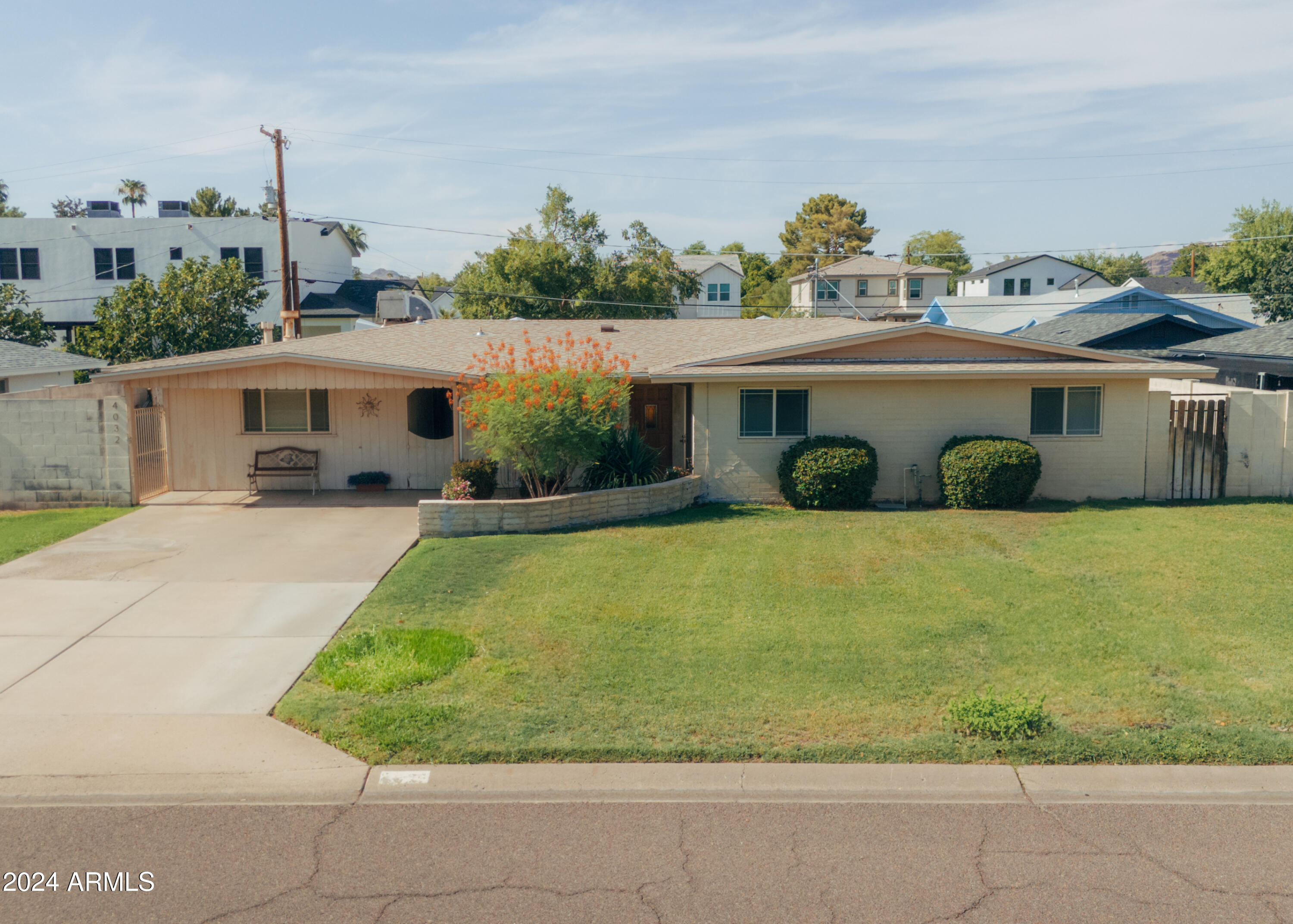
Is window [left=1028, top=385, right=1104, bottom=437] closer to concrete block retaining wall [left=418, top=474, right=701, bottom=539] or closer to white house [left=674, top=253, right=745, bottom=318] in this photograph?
concrete block retaining wall [left=418, top=474, right=701, bottom=539]

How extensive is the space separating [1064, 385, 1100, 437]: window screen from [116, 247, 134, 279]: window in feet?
127

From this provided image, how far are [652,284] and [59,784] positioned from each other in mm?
38145

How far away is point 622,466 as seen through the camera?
635 inches

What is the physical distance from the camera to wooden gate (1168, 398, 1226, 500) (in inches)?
655

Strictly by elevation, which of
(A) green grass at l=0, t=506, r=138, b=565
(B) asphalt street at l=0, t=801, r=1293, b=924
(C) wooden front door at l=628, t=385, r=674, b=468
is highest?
(C) wooden front door at l=628, t=385, r=674, b=468

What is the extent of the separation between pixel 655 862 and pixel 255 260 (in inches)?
1631

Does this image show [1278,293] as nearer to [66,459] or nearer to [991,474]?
[991,474]

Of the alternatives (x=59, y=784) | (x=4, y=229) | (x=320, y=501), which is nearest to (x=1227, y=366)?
(x=320, y=501)

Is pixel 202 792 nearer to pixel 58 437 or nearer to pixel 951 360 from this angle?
pixel 58 437

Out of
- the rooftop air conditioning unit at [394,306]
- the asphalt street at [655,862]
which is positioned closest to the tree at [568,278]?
the rooftop air conditioning unit at [394,306]

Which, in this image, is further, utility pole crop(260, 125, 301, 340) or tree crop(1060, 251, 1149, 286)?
tree crop(1060, 251, 1149, 286)

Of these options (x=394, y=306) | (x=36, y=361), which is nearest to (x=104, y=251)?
(x=36, y=361)

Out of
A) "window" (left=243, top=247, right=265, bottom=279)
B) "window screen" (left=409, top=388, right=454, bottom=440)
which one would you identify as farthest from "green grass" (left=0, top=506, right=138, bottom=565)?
"window" (left=243, top=247, right=265, bottom=279)

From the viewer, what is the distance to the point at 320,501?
57.5 ft
